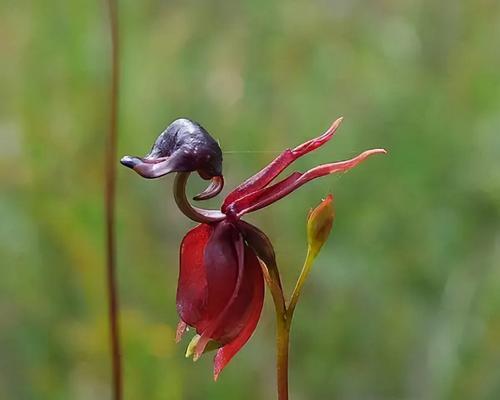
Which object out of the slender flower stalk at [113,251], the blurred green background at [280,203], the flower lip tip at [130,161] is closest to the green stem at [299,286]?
the flower lip tip at [130,161]

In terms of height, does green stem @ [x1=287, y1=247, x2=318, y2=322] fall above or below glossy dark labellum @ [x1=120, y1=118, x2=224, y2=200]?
below

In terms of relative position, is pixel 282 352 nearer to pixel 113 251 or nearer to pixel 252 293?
pixel 252 293

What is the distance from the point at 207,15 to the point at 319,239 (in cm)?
195

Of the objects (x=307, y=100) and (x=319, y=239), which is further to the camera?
(x=307, y=100)

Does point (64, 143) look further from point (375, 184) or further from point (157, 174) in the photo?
point (157, 174)

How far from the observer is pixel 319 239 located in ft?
2.42

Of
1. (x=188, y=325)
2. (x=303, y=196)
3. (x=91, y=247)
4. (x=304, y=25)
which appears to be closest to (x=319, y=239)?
(x=188, y=325)

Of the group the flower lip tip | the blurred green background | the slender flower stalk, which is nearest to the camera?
the flower lip tip

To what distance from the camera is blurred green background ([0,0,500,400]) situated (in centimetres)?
170

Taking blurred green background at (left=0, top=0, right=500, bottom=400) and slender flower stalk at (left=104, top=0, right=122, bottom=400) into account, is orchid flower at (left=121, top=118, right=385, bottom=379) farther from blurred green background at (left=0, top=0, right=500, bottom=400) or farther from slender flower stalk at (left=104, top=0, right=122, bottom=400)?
blurred green background at (left=0, top=0, right=500, bottom=400)

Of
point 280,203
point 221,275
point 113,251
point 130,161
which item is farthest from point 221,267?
point 280,203

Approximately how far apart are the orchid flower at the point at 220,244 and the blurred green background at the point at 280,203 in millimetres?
764

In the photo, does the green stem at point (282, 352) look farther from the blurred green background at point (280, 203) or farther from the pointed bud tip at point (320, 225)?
Result: the blurred green background at point (280, 203)

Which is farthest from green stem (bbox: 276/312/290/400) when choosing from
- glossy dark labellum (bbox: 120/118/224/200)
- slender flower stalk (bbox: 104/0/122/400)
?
slender flower stalk (bbox: 104/0/122/400)
